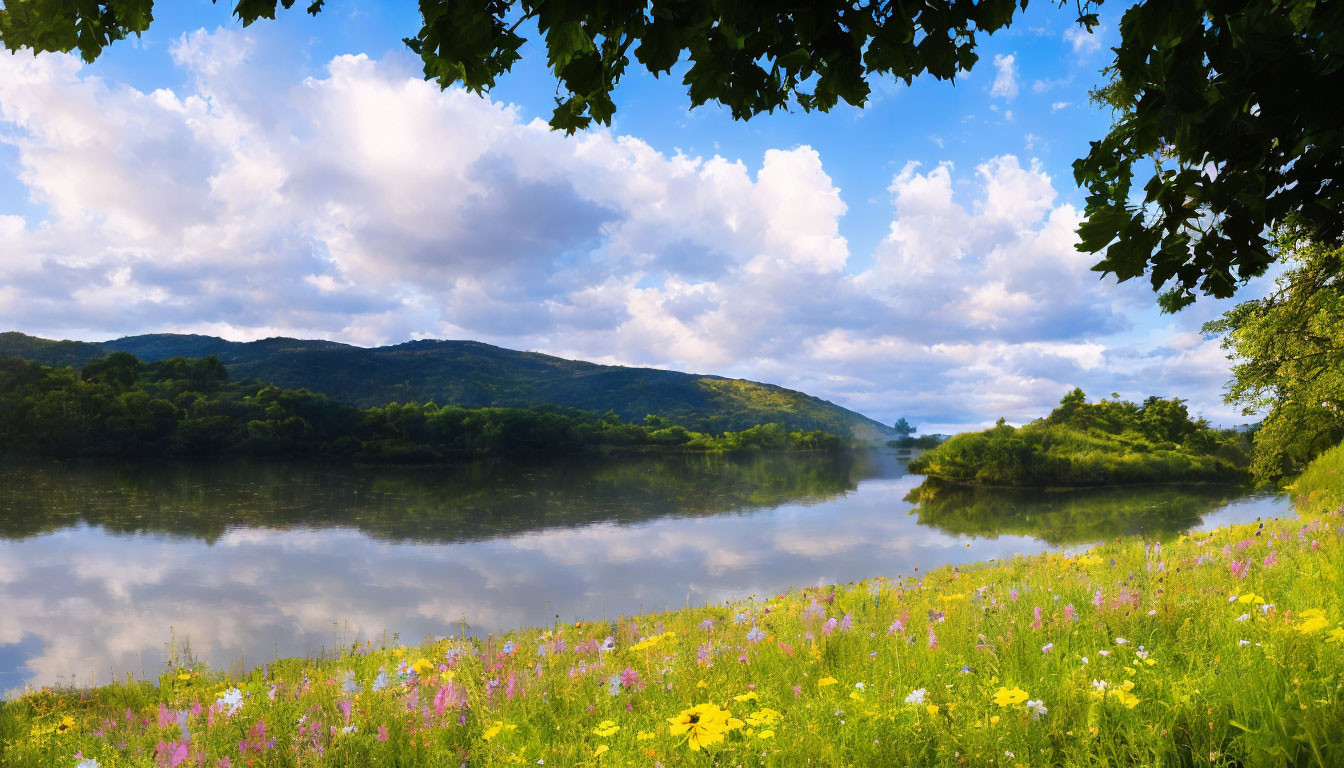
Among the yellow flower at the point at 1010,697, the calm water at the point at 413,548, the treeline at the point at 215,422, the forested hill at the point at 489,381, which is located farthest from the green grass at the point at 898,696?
the forested hill at the point at 489,381

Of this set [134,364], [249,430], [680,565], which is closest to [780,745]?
[680,565]

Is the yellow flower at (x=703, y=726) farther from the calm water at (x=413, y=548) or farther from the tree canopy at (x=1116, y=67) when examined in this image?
the calm water at (x=413, y=548)

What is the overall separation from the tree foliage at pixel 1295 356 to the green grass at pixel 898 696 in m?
15.9

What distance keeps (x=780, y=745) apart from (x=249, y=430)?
71788 millimetres

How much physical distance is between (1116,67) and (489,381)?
153633 mm

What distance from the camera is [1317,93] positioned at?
8.38 ft

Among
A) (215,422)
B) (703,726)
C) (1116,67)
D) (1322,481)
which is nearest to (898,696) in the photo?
(703,726)

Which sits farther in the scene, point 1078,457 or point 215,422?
point 215,422

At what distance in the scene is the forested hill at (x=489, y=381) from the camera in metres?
124

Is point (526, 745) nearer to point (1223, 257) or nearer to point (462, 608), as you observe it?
point (1223, 257)

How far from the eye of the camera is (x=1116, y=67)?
9.93ft

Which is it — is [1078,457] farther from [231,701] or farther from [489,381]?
[489,381]

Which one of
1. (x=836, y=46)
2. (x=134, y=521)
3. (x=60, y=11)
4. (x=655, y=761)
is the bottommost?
(x=134, y=521)

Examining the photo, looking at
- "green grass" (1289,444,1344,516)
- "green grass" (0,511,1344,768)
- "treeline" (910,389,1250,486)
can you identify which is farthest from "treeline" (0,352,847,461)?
"green grass" (1289,444,1344,516)
